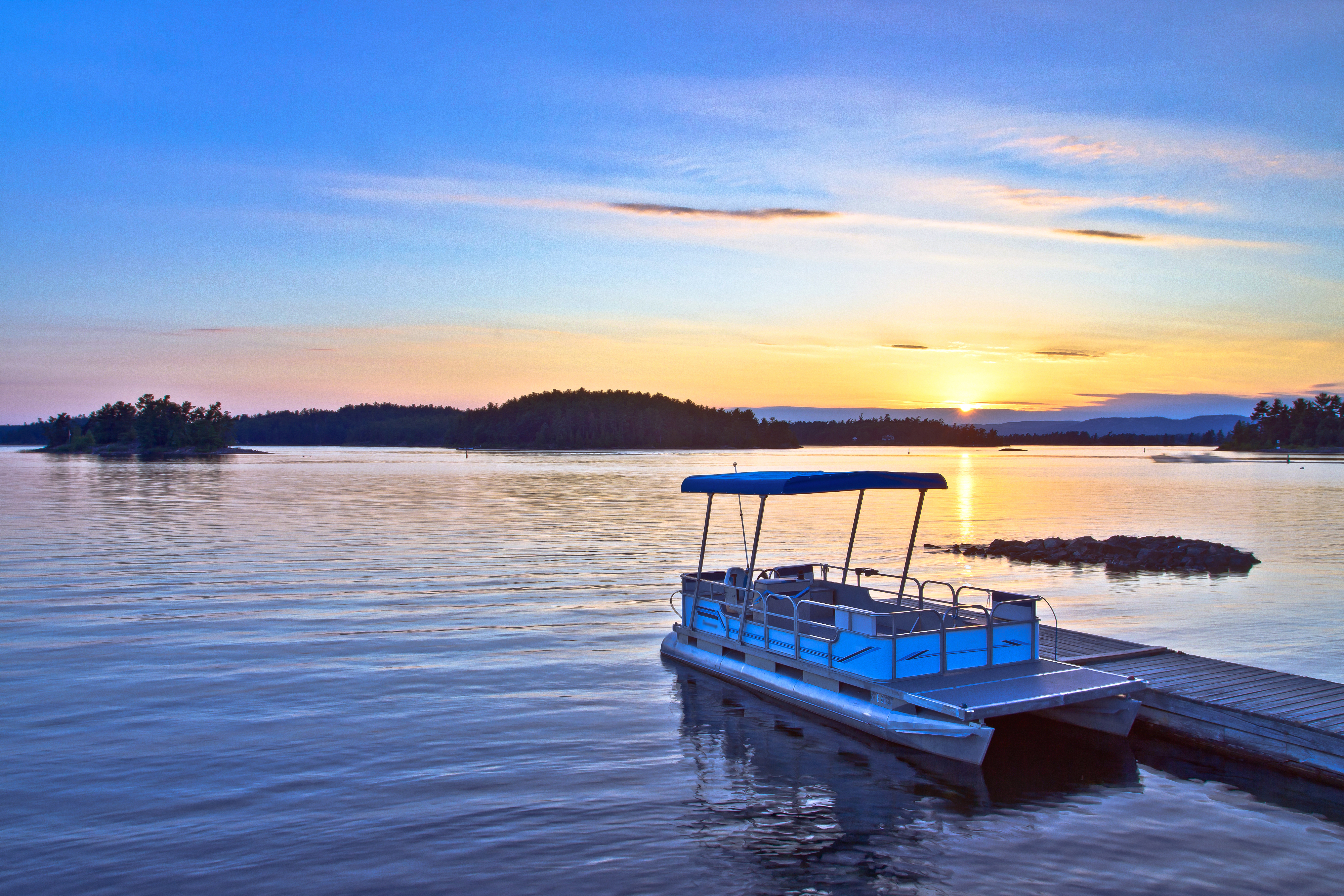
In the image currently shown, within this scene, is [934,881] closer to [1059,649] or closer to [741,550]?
[1059,649]

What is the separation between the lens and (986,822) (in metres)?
10.0

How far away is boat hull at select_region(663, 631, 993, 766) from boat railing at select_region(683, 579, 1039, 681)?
0.43 metres

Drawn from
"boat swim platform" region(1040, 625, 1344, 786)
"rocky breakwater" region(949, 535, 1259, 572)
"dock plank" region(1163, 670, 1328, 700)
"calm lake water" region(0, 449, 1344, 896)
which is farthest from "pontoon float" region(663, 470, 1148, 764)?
"rocky breakwater" region(949, 535, 1259, 572)

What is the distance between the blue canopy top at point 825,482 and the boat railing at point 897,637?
1639 millimetres

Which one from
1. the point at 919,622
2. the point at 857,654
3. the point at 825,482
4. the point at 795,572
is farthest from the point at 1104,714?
the point at 795,572

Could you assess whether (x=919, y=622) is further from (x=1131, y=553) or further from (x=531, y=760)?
(x=1131, y=553)

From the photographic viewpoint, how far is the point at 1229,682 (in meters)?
12.8

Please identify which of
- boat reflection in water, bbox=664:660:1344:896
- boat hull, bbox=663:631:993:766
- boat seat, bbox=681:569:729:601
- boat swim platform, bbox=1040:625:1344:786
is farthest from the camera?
boat seat, bbox=681:569:729:601

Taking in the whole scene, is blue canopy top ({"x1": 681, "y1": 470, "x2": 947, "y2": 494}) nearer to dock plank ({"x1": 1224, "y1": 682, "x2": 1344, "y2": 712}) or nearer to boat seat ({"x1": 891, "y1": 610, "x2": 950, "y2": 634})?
boat seat ({"x1": 891, "y1": 610, "x2": 950, "y2": 634})

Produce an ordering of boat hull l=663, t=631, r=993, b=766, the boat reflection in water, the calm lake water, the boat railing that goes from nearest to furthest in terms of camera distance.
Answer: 1. the boat reflection in water
2. the calm lake water
3. boat hull l=663, t=631, r=993, b=766
4. the boat railing

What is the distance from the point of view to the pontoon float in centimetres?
1143

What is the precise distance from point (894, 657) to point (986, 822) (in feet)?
8.38

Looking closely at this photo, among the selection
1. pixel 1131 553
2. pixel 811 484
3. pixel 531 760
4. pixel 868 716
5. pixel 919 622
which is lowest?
pixel 1131 553

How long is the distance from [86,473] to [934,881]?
4820 inches
